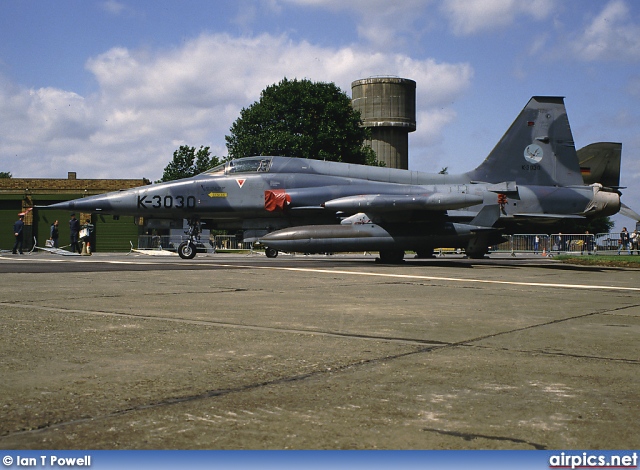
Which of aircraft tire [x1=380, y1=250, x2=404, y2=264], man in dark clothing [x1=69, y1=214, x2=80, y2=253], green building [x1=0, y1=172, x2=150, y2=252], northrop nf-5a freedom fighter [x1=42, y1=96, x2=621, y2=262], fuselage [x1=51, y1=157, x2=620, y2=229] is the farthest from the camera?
green building [x1=0, y1=172, x2=150, y2=252]

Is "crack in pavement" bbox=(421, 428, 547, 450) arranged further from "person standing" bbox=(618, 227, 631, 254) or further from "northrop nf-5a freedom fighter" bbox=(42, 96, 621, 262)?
"person standing" bbox=(618, 227, 631, 254)

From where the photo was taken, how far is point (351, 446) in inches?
93.4

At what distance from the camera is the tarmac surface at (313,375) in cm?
250

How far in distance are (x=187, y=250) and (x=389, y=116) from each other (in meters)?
59.3

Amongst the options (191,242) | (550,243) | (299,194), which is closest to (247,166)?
(299,194)

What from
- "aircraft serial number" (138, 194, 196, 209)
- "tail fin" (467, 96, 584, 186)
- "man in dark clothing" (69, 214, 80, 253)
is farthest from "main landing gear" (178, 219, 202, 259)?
"man in dark clothing" (69, 214, 80, 253)

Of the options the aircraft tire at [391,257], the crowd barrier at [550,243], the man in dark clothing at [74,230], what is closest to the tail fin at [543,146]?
the aircraft tire at [391,257]

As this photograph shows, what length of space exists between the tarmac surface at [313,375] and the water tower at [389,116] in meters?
70.8

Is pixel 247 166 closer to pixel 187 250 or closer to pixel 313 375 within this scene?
pixel 187 250

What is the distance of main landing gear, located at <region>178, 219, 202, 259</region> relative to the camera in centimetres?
2066

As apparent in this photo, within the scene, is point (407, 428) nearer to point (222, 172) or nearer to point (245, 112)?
point (222, 172)

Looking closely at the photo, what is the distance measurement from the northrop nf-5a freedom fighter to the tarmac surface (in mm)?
11466

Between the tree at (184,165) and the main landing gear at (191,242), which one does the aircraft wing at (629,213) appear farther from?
the tree at (184,165)

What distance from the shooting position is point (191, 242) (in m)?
20.8
